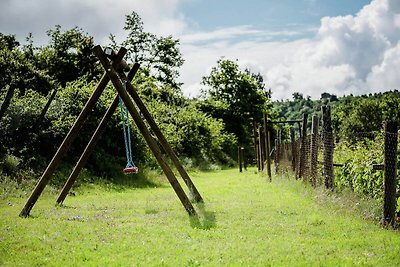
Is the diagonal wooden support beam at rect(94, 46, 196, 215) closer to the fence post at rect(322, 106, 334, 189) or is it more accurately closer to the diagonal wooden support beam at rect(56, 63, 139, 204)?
the diagonal wooden support beam at rect(56, 63, 139, 204)

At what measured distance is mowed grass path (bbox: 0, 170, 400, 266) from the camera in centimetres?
683

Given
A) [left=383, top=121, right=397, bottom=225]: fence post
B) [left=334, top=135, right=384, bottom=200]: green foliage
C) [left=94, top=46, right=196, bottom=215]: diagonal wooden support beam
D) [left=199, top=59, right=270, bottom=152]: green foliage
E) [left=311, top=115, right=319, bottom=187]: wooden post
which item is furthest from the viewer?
[left=199, top=59, right=270, bottom=152]: green foliage

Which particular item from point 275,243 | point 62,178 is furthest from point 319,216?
point 62,178

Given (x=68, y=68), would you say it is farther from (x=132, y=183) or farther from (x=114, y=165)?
(x=132, y=183)

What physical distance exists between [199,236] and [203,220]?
174cm

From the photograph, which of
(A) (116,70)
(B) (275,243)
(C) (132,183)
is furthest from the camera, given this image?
(C) (132,183)

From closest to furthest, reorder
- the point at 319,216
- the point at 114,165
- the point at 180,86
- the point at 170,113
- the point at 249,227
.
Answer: the point at 249,227 < the point at 319,216 < the point at 114,165 < the point at 170,113 < the point at 180,86

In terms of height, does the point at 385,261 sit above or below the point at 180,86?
below

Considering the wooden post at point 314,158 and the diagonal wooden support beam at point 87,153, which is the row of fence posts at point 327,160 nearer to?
the wooden post at point 314,158

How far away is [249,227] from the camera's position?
30.1 feet

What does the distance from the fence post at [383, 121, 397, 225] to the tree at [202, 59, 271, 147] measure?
174 ft

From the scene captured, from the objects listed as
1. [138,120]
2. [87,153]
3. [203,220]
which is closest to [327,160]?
[203,220]

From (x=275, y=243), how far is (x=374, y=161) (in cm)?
379

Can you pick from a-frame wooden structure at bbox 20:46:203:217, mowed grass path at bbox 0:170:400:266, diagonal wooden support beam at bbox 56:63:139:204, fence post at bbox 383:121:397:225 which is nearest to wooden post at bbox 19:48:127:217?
a-frame wooden structure at bbox 20:46:203:217
